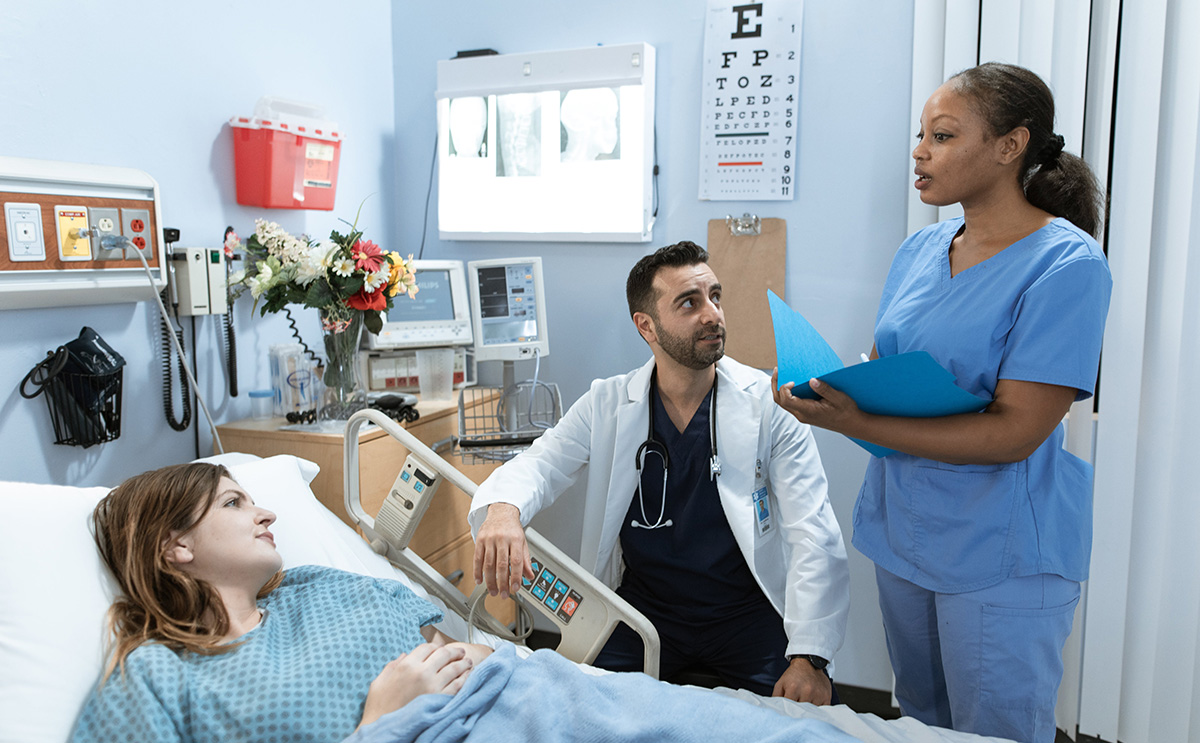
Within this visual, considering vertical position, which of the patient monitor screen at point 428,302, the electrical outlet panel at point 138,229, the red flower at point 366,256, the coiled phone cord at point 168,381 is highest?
the electrical outlet panel at point 138,229

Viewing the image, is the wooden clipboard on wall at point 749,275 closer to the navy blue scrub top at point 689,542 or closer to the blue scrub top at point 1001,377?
the navy blue scrub top at point 689,542

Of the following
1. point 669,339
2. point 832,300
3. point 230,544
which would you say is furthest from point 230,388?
point 832,300

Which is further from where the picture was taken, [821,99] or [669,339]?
[821,99]

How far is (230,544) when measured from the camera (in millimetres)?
1464

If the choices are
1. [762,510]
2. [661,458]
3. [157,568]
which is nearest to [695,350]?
[661,458]

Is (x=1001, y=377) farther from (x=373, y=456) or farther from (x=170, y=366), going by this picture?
(x=170, y=366)

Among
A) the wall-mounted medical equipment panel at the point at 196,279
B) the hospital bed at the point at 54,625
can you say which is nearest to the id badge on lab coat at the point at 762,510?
the hospital bed at the point at 54,625

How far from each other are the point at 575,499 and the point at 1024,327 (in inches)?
69.5

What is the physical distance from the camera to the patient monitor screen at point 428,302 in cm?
271

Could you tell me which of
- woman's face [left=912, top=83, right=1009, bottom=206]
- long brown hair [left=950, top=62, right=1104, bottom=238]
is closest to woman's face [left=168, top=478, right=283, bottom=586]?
woman's face [left=912, top=83, right=1009, bottom=206]

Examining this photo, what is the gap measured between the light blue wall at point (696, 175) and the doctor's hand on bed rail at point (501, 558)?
1.24 m

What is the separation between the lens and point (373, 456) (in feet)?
7.19

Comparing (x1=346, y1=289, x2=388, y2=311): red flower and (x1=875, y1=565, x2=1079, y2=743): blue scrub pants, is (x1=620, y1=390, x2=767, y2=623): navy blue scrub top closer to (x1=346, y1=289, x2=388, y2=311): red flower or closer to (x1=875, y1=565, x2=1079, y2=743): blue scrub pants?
(x1=875, y1=565, x2=1079, y2=743): blue scrub pants

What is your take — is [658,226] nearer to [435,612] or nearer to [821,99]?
[821,99]
